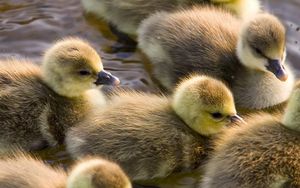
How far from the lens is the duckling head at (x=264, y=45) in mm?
3373

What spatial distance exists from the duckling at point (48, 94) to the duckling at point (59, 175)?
0.73 feet

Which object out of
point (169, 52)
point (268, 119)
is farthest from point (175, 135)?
point (169, 52)

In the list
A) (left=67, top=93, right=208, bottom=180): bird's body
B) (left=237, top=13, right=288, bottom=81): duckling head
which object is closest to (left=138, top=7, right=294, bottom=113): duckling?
(left=237, top=13, right=288, bottom=81): duckling head

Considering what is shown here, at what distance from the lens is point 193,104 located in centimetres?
309

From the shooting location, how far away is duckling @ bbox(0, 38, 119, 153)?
3.15 meters

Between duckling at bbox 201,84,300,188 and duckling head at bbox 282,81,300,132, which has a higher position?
duckling head at bbox 282,81,300,132

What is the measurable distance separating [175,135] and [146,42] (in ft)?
2.42

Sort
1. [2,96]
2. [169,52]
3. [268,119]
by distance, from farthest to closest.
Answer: [169,52]
[2,96]
[268,119]

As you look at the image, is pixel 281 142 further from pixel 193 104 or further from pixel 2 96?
pixel 2 96

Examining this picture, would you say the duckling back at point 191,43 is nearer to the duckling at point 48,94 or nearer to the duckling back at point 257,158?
the duckling at point 48,94

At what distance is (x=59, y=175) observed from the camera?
2809 mm

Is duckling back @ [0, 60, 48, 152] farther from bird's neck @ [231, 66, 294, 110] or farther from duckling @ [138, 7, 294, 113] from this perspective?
bird's neck @ [231, 66, 294, 110]

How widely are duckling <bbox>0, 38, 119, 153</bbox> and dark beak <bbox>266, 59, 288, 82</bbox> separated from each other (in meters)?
0.61

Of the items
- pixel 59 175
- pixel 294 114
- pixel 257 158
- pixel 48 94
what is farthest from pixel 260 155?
pixel 48 94
